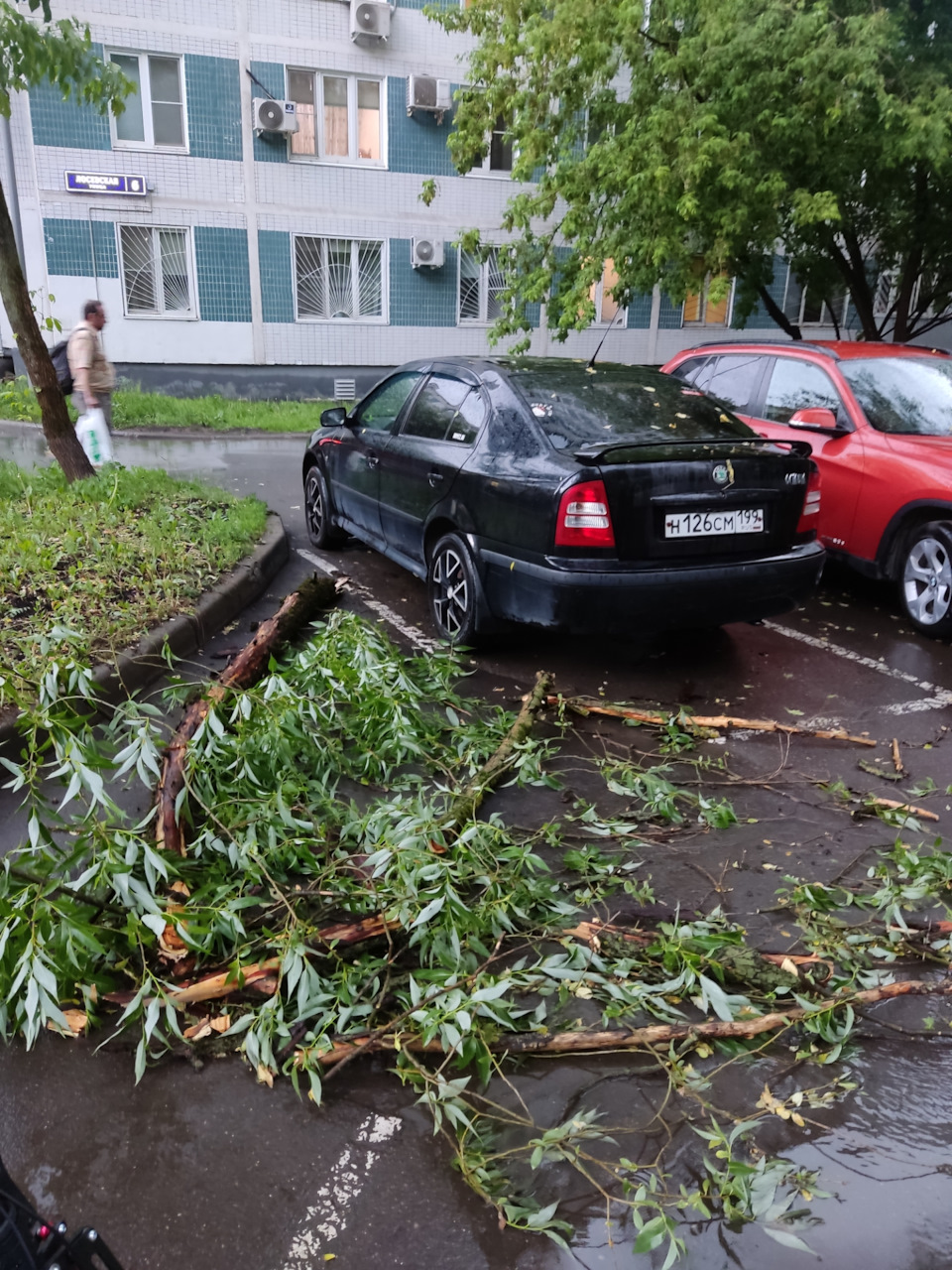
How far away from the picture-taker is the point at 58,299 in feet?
58.2

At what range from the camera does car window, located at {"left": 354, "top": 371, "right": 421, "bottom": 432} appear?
6793 millimetres

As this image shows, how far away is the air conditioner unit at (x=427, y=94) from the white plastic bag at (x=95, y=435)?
41.4ft

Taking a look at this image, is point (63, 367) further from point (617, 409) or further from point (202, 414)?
point (202, 414)

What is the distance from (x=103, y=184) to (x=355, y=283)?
196 inches

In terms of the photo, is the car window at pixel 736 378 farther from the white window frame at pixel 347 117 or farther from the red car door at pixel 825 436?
the white window frame at pixel 347 117

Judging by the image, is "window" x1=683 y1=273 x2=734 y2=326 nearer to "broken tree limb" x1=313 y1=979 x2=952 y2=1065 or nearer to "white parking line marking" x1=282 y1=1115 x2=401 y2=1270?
"broken tree limb" x1=313 y1=979 x2=952 y2=1065

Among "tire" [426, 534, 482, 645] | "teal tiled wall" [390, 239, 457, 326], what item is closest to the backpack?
"tire" [426, 534, 482, 645]

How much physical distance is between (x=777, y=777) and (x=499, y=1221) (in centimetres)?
259

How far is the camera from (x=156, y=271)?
60.7 feet

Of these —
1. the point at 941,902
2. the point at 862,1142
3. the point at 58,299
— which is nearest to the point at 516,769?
the point at 941,902

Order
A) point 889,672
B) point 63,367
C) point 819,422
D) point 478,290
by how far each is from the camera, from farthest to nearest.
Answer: point 478,290 < point 63,367 < point 819,422 < point 889,672

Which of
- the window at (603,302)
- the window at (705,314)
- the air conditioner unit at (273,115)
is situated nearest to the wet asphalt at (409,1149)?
the air conditioner unit at (273,115)

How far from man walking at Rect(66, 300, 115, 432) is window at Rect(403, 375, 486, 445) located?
13.8 feet

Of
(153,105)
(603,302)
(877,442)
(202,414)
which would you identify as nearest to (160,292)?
(153,105)
